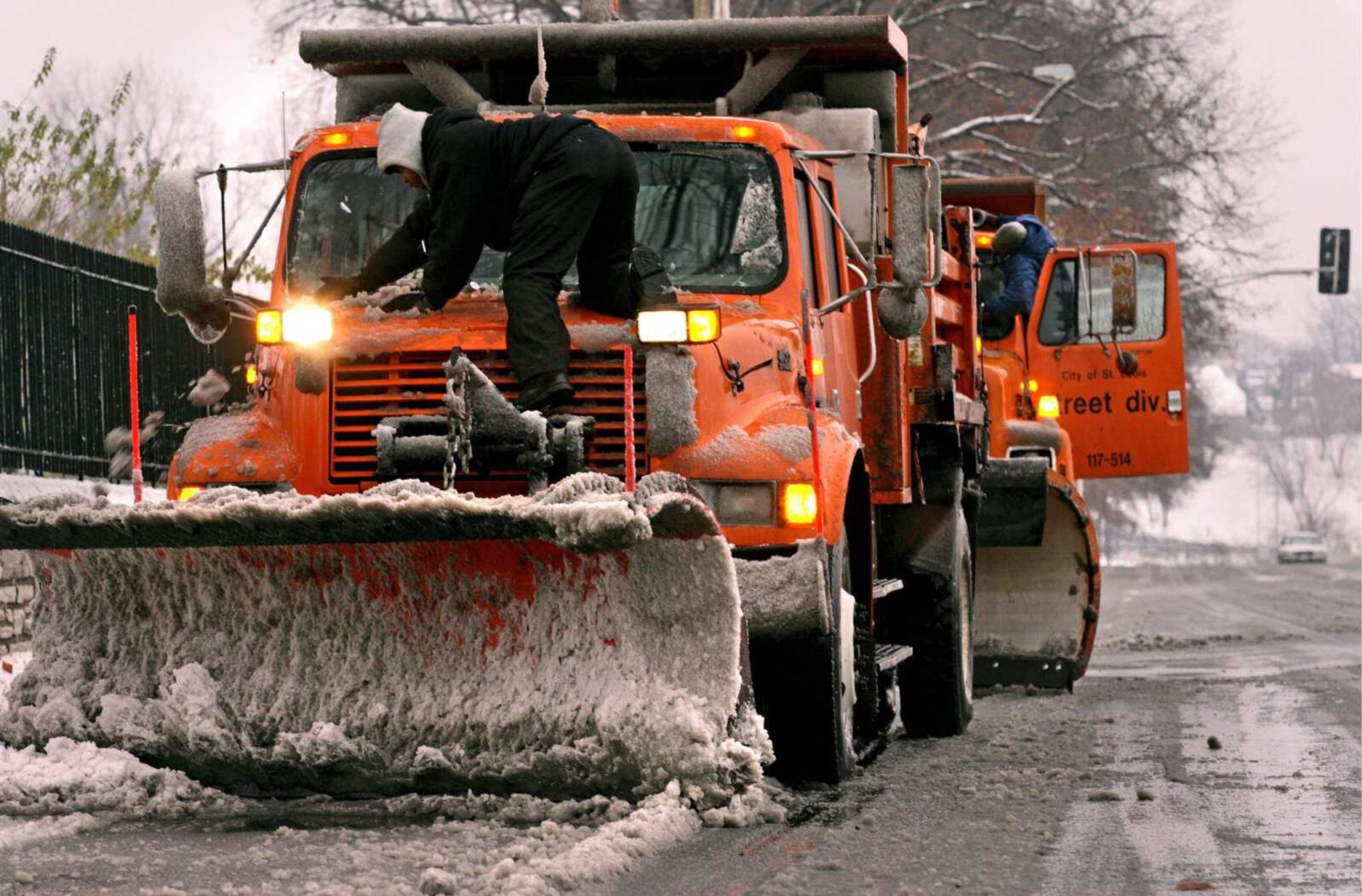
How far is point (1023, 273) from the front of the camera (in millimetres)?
14250

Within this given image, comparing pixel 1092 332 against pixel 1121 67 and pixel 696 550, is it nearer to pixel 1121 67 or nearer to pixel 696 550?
pixel 696 550

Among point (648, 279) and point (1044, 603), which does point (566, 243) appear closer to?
point (648, 279)

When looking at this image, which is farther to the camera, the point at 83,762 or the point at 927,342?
the point at 927,342

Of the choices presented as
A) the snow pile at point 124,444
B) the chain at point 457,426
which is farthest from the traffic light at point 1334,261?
the chain at point 457,426

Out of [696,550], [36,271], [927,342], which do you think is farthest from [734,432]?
[36,271]

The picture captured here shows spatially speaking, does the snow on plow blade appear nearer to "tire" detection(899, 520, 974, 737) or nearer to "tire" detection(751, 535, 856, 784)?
"tire" detection(751, 535, 856, 784)

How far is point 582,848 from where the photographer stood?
581 centimetres

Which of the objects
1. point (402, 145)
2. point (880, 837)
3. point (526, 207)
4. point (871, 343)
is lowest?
point (880, 837)

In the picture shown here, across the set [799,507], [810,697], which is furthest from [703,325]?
[810,697]

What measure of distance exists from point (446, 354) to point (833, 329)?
181cm

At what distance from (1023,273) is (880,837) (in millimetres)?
8005

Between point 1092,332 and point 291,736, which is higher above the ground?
point 1092,332

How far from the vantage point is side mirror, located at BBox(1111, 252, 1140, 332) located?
13641 millimetres

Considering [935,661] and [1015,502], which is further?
[1015,502]
